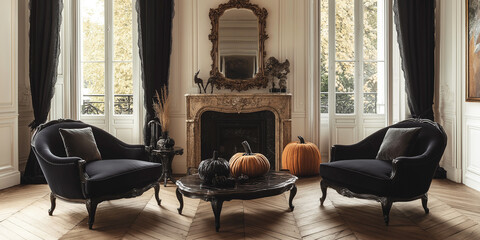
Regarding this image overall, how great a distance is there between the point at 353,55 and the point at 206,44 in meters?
2.17

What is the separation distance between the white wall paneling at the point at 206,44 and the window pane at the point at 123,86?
62 centimetres

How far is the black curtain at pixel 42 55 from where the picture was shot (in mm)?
5082

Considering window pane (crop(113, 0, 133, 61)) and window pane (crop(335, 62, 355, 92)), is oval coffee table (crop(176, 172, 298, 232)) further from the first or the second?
window pane (crop(113, 0, 133, 61))

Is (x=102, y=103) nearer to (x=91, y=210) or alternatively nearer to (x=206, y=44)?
(x=206, y=44)

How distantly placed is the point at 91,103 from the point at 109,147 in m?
1.90

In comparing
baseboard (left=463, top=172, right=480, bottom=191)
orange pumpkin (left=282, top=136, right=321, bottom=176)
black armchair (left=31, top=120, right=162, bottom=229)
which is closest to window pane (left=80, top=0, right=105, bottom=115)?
black armchair (left=31, top=120, right=162, bottom=229)

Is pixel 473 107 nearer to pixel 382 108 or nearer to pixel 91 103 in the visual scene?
pixel 382 108

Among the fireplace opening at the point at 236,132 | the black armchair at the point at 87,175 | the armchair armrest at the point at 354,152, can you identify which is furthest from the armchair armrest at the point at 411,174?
the fireplace opening at the point at 236,132

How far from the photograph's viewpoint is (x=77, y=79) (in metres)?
5.57

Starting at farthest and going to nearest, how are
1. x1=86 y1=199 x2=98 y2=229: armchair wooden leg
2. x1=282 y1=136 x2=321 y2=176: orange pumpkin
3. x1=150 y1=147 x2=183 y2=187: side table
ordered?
x1=282 y1=136 x2=321 y2=176: orange pumpkin, x1=150 y1=147 x2=183 y2=187: side table, x1=86 y1=199 x2=98 y2=229: armchair wooden leg

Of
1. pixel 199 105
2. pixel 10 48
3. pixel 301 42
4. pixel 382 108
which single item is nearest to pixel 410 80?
pixel 382 108

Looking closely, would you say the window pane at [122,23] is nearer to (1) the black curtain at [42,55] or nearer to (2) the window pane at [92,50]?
(2) the window pane at [92,50]

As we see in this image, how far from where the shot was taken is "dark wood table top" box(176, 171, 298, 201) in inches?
124

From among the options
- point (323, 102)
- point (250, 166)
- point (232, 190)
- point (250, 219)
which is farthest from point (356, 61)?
point (232, 190)
